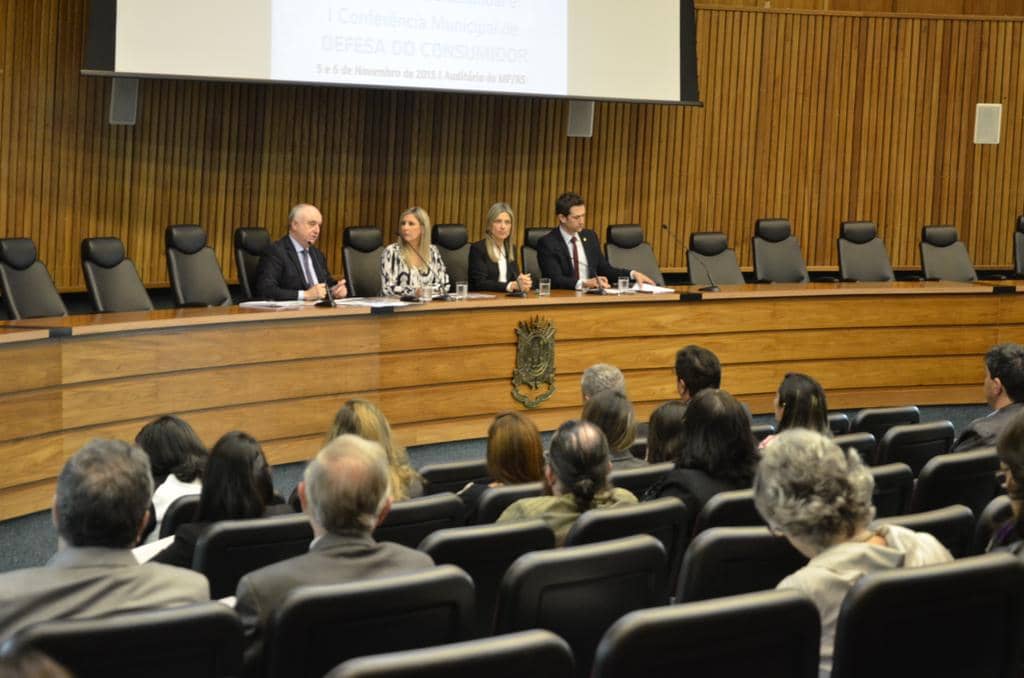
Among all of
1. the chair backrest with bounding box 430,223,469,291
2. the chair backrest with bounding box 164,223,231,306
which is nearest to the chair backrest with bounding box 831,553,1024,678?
the chair backrest with bounding box 164,223,231,306

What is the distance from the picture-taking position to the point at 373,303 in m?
6.66

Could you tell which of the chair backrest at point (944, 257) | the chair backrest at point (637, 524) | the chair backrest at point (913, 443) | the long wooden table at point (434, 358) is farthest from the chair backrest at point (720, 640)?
the chair backrest at point (944, 257)

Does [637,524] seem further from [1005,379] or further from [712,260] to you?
[712,260]

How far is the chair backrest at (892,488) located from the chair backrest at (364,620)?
5.68 feet

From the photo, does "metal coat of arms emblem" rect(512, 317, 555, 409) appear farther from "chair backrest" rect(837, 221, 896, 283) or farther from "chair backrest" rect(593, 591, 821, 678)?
"chair backrest" rect(593, 591, 821, 678)

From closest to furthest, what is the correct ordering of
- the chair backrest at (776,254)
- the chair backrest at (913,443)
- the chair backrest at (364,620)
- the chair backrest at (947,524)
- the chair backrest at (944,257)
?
the chair backrest at (364,620), the chair backrest at (947,524), the chair backrest at (913,443), the chair backrest at (776,254), the chair backrest at (944,257)

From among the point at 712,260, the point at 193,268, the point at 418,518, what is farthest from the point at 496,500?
the point at 712,260

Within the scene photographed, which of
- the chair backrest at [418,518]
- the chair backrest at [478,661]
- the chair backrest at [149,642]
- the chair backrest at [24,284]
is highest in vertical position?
the chair backrest at [24,284]

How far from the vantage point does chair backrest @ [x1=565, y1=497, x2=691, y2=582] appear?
9.45 feet

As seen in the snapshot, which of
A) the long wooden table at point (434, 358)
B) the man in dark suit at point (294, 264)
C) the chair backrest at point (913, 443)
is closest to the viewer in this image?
the chair backrest at point (913, 443)

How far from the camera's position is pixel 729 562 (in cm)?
266

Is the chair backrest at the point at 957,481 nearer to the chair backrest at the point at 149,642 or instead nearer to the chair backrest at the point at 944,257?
the chair backrest at the point at 149,642

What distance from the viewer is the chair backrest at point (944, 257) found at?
9.69 metres

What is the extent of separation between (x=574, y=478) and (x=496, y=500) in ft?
0.90
